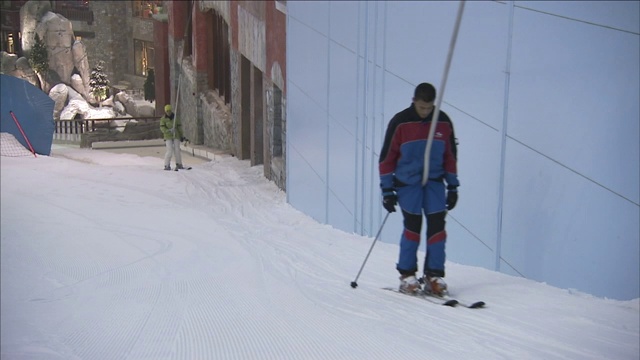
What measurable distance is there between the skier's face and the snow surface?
1066 mm

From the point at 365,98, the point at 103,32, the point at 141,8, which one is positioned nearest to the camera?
the point at 103,32

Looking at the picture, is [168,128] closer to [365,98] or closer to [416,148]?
[365,98]

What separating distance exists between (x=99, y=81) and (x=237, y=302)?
155 centimetres

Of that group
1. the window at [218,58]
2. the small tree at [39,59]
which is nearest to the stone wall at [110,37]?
the small tree at [39,59]

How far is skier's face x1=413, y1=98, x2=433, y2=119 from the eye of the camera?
404 centimetres

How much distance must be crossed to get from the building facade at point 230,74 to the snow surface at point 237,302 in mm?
2144

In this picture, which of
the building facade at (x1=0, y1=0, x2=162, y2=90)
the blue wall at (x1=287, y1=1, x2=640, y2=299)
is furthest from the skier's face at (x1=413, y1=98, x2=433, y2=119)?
the building facade at (x1=0, y1=0, x2=162, y2=90)

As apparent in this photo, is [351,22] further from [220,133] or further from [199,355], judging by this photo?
[220,133]

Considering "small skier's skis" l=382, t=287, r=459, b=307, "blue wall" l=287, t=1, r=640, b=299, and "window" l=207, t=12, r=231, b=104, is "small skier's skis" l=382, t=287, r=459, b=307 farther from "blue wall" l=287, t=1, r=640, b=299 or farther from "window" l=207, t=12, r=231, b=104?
"window" l=207, t=12, r=231, b=104

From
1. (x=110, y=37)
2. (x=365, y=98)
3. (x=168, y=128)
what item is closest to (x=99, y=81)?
(x=110, y=37)

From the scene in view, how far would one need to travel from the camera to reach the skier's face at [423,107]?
404 cm

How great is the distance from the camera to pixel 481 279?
4484 mm

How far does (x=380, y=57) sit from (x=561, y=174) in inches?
98.3

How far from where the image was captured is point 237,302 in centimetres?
430
